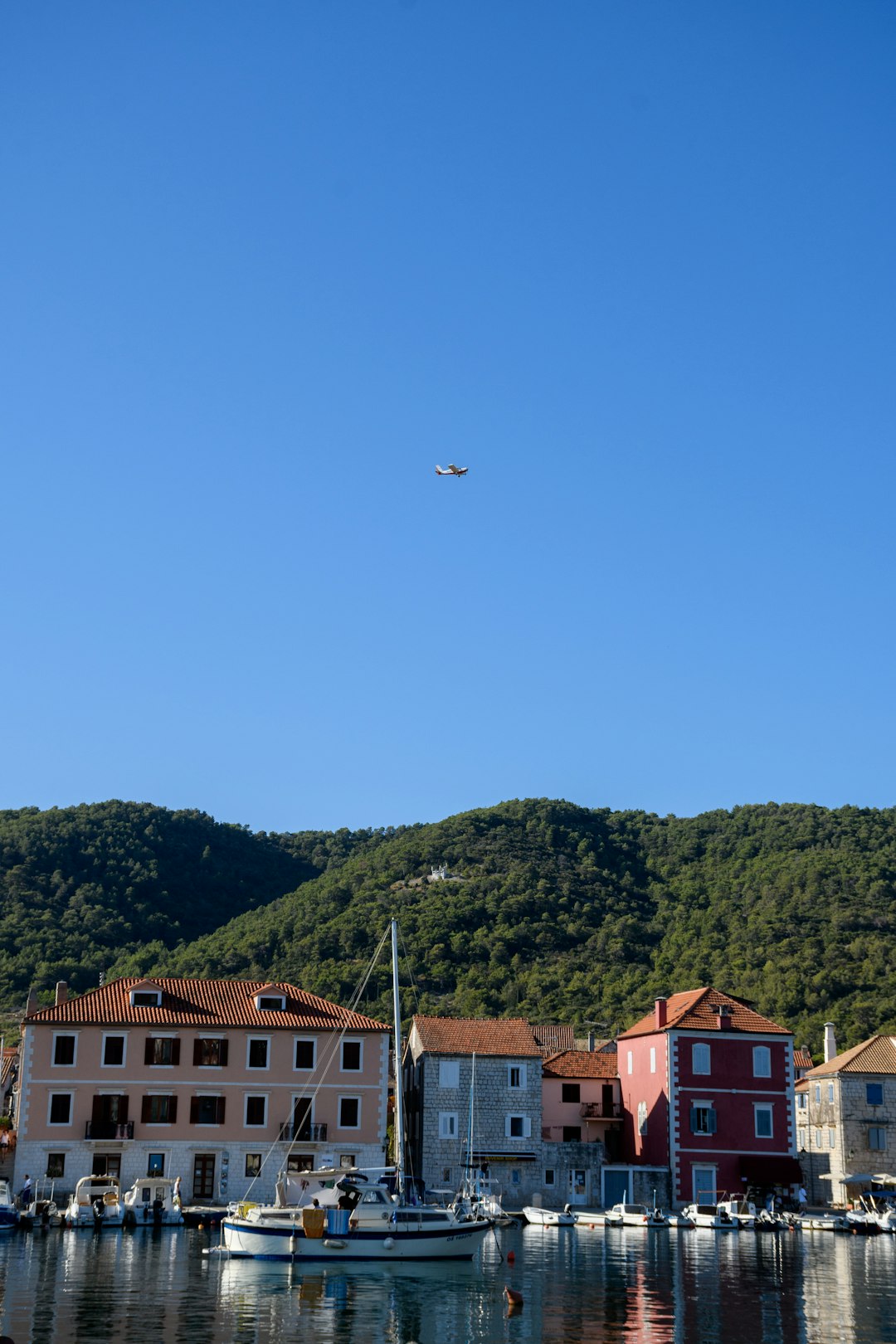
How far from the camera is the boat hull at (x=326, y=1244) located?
42.1 meters

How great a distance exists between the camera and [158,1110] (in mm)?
60844

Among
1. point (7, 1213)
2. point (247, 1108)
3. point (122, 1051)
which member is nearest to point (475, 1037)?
point (247, 1108)

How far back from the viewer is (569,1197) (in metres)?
68.6

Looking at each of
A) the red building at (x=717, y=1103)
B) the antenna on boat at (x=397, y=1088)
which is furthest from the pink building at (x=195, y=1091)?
the red building at (x=717, y=1103)

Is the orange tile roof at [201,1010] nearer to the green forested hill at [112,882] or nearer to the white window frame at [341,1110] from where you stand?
the white window frame at [341,1110]

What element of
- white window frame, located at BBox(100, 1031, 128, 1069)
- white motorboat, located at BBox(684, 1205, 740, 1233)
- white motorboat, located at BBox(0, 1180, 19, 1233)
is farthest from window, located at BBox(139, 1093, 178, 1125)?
white motorboat, located at BBox(684, 1205, 740, 1233)

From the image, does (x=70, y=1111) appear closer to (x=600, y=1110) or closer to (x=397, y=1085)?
(x=397, y=1085)

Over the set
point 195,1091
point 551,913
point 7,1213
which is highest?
point 551,913

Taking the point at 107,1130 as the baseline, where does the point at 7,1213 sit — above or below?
below

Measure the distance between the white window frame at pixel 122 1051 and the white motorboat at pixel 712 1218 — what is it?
26.0 metres

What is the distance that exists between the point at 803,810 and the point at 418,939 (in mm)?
52627

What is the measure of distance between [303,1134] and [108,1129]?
334 inches

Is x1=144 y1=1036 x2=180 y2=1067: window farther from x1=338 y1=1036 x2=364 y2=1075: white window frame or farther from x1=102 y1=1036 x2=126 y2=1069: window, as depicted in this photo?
→ x1=338 y1=1036 x2=364 y2=1075: white window frame

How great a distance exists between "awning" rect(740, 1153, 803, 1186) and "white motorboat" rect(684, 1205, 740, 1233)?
18.8 feet
